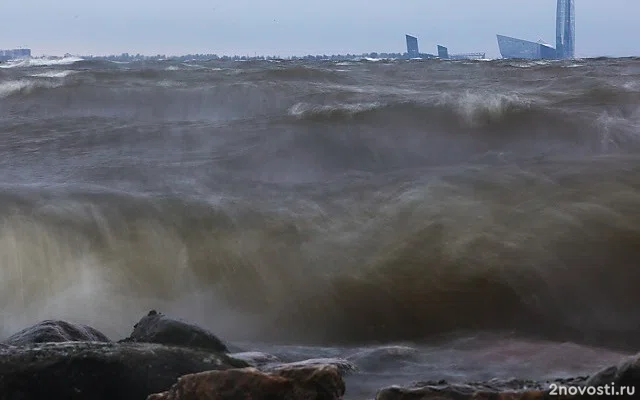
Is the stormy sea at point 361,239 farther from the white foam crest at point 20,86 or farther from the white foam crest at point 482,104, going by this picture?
the white foam crest at point 20,86

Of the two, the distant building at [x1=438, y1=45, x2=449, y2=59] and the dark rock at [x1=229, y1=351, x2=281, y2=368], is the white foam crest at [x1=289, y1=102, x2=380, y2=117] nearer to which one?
the dark rock at [x1=229, y1=351, x2=281, y2=368]

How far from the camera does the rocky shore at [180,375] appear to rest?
2.96 metres

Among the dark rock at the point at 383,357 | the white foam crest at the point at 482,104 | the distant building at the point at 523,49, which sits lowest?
the dark rock at the point at 383,357

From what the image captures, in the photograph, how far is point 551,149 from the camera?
10.1 m

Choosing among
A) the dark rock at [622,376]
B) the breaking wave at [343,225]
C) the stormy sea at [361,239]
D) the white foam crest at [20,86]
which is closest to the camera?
the dark rock at [622,376]

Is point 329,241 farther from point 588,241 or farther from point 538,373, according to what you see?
point 538,373

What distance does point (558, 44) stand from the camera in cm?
6688

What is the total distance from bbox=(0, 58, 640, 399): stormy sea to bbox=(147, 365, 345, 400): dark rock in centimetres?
74

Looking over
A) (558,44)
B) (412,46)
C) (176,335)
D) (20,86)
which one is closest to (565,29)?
(558,44)

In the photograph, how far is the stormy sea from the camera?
520cm

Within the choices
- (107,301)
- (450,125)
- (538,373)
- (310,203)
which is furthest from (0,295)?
(450,125)

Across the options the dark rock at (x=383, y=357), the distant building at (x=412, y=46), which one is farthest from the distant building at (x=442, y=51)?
the dark rock at (x=383, y=357)

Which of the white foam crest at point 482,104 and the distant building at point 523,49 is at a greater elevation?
the distant building at point 523,49

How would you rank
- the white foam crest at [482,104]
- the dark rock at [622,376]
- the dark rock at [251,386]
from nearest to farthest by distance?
the dark rock at [622,376] → the dark rock at [251,386] → the white foam crest at [482,104]
